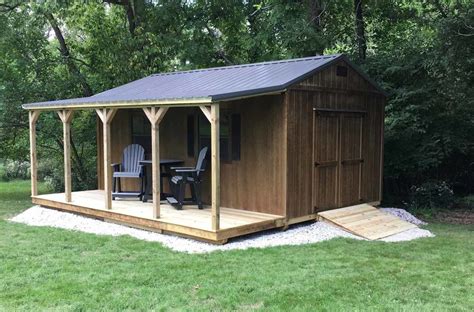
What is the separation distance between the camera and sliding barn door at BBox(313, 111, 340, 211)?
7141 millimetres

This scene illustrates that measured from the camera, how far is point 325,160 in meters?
7.29

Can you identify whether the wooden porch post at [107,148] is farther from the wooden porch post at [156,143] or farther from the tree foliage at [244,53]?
the tree foliage at [244,53]

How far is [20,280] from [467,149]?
8540mm

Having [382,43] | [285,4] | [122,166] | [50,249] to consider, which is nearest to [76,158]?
[122,166]

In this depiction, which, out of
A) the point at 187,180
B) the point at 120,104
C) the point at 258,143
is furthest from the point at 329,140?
the point at 120,104

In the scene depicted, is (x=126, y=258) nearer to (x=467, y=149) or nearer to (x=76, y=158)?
(x=467, y=149)

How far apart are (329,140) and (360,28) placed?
5699 millimetres

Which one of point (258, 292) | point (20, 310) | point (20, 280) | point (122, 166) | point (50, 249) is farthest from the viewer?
point (122, 166)

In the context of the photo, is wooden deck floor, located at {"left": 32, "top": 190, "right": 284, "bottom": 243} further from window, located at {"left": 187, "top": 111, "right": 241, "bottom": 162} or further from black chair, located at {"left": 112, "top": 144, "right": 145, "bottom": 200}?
window, located at {"left": 187, "top": 111, "right": 241, "bottom": 162}

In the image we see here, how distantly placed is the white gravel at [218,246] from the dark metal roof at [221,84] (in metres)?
1.78

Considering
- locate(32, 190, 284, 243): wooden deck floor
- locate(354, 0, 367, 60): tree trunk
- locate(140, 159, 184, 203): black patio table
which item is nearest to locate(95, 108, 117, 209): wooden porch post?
locate(32, 190, 284, 243): wooden deck floor

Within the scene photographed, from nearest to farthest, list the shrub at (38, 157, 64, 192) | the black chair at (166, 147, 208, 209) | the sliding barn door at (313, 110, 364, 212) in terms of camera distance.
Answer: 1. the black chair at (166, 147, 208, 209)
2. the sliding barn door at (313, 110, 364, 212)
3. the shrub at (38, 157, 64, 192)

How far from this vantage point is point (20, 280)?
14.7 ft

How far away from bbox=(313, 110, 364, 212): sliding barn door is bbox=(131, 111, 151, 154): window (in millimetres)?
3265
